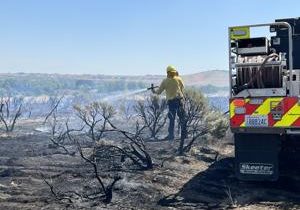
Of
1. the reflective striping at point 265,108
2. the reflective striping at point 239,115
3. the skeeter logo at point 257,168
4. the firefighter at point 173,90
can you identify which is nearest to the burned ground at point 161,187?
the skeeter logo at point 257,168

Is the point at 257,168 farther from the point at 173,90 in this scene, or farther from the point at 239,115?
the point at 173,90

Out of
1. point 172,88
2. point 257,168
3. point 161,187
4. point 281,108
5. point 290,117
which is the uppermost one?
point 172,88

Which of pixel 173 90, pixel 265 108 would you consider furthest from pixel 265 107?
pixel 173 90

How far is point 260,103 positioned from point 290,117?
464mm

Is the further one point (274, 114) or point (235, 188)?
point (235, 188)

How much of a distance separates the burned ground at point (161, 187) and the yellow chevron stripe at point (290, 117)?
3.35 feet

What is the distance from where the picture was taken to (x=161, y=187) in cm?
722

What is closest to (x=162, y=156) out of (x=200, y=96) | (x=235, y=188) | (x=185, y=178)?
(x=185, y=178)

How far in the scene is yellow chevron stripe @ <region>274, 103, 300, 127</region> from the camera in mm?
6602

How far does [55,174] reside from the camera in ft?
28.4

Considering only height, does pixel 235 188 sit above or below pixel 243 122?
below

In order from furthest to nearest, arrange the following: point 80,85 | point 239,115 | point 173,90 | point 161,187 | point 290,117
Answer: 1. point 80,85
2. point 173,90
3. point 161,187
4. point 239,115
5. point 290,117

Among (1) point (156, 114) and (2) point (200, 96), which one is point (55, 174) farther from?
(2) point (200, 96)

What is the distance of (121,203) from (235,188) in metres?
1.86
